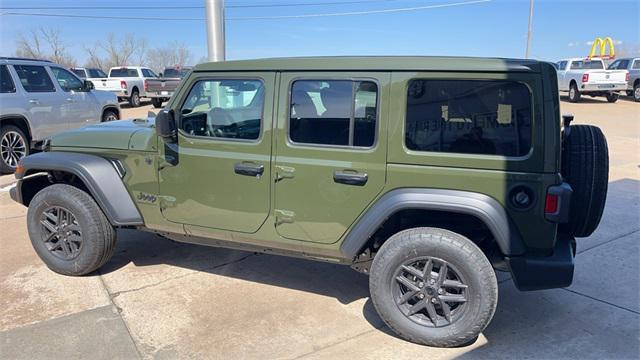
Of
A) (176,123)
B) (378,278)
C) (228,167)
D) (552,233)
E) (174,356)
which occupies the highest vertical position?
(176,123)

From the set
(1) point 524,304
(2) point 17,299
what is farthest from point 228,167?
(1) point 524,304

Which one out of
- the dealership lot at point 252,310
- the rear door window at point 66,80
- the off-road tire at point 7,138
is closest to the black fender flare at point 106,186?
the dealership lot at point 252,310

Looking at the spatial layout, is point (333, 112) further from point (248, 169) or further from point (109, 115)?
point (109, 115)

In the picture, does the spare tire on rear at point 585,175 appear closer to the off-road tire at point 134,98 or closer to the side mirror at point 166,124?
the side mirror at point 166,124

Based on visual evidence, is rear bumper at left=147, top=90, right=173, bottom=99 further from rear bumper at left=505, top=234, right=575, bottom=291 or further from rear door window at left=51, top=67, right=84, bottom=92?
rear bumper at left=505, top=234, right=575, bottom=291

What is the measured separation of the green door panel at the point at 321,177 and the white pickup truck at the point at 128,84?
19.8m

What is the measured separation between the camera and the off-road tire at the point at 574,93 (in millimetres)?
22531

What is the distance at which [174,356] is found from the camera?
3.08 m

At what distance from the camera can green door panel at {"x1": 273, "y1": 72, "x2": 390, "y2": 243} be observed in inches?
125

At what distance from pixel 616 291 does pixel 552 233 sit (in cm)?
149

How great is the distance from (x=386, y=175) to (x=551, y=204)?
97 centimetres

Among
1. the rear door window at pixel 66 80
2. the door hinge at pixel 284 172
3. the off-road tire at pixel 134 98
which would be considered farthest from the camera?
the off-road tire at pixel 134 98

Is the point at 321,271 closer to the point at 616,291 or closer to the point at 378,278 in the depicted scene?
the point at 378,278

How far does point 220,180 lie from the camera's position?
362cm
